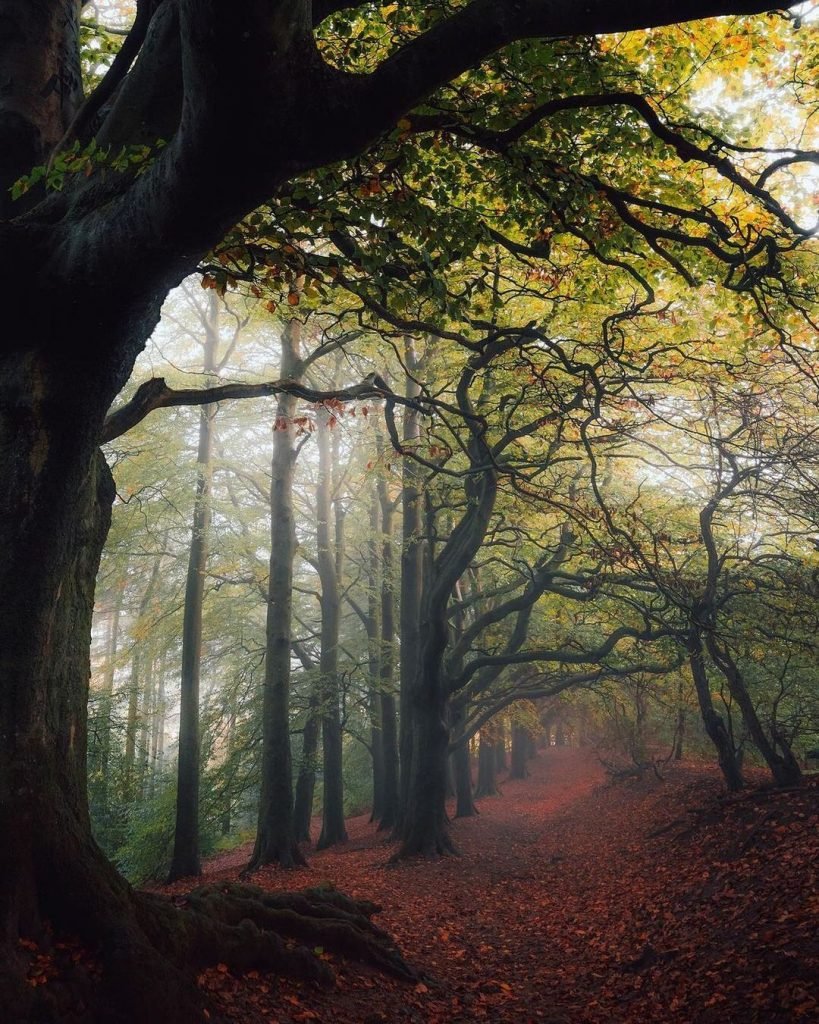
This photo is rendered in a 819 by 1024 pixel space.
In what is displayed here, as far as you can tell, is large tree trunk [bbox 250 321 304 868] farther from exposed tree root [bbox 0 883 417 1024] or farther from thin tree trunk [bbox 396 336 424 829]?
exposed tree root [bbox 0 883 417 1024]

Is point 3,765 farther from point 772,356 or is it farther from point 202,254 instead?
point 772,356

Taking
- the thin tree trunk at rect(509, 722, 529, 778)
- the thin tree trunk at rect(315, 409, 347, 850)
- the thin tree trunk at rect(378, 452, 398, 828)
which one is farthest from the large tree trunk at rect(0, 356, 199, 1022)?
the thin tree trunk at rect(509, 722, 529, 778)

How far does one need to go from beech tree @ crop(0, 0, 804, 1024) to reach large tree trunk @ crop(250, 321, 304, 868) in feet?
25.1

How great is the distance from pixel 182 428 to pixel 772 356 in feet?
45.2

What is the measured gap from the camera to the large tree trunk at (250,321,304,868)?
40.8 feet

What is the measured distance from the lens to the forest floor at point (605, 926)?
4.68 m

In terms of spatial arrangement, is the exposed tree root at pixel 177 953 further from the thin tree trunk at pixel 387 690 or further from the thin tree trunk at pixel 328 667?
the thin tree trunk at pixel 387 690

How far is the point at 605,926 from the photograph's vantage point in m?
7.76

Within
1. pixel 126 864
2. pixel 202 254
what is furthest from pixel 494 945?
pixel 126 864

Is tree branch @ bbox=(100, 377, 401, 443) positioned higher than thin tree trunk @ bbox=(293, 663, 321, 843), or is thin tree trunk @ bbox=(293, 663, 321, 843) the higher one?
tree branch @ bbox=(100, 377, 401, 443)

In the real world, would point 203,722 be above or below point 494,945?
above

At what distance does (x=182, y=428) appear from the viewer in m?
17.5

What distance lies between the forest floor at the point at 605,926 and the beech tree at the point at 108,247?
3.76ft

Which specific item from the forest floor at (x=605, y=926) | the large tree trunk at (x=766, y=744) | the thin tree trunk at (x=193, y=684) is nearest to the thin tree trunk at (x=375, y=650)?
the thin tree trunk at (x=193, y=684)
